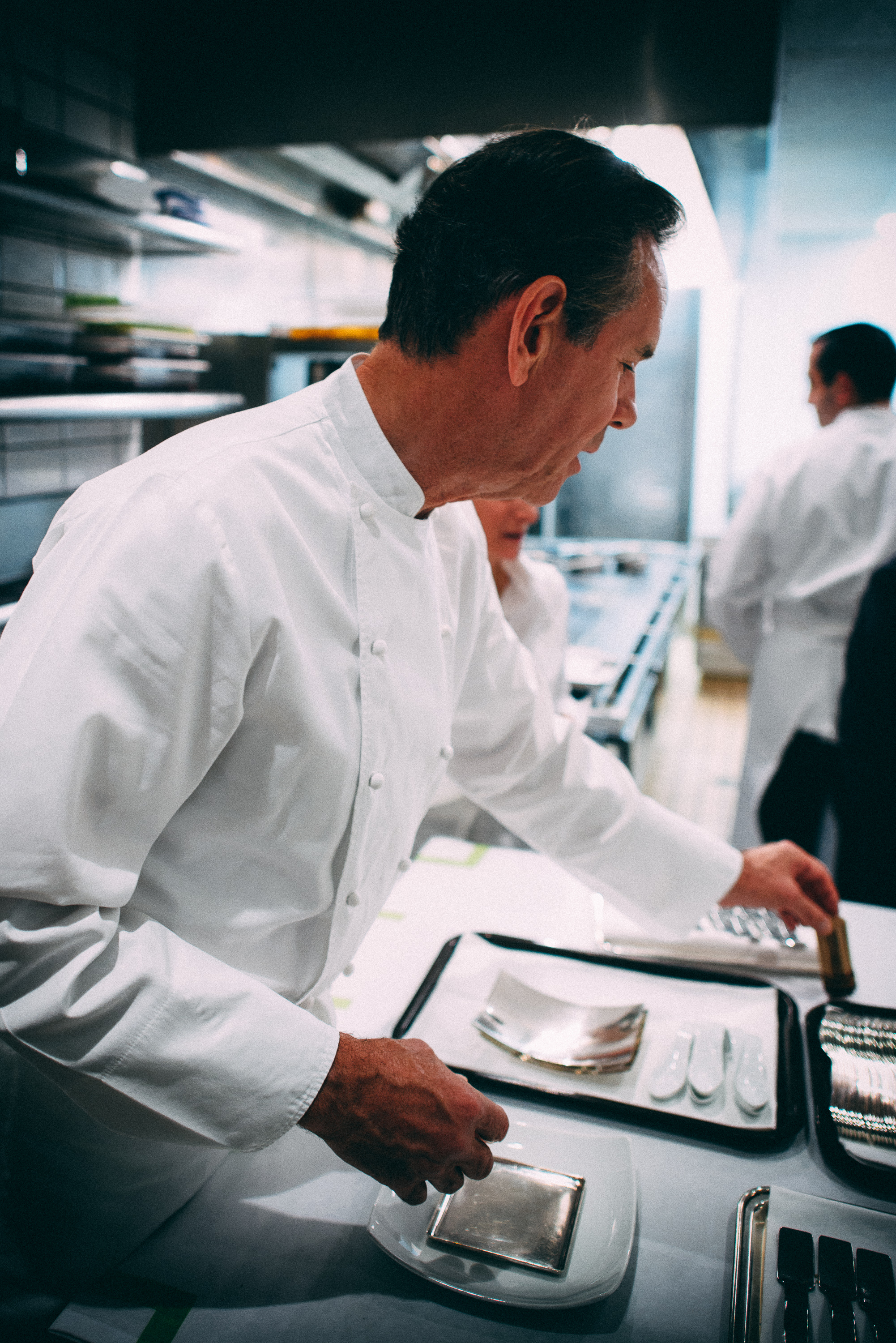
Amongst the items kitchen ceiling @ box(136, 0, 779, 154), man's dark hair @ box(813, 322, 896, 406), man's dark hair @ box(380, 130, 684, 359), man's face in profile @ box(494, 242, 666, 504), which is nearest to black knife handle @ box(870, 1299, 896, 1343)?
man's face in profile @ box(494, 242, 666, 504)

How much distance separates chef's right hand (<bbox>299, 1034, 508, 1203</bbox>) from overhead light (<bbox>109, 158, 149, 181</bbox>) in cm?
227

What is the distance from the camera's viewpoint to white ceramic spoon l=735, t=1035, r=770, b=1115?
35.2 inches

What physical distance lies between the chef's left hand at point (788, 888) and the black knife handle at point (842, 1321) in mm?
531

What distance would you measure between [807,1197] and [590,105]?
6.43ft

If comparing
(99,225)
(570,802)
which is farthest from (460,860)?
(99,225)

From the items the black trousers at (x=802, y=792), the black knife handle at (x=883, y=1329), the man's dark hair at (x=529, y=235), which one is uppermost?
the man's dark hair at (x=529, y=235)

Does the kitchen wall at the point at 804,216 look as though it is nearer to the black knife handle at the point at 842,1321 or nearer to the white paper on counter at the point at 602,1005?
the white paper on counter at the point at 602,1005

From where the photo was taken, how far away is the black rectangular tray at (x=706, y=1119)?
0.87m

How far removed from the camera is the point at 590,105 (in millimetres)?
1864

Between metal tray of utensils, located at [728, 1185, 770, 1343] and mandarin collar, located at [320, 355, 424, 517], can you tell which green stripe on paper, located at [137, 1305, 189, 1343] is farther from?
mandarin collar, located at [320, 355, 424, 517]

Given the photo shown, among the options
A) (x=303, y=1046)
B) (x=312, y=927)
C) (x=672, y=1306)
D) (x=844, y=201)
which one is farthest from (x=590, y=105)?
(x=844, y=201)

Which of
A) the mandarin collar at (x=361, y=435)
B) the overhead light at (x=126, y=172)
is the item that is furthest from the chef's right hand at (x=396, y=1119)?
the overhead light at (x=126, y=172)

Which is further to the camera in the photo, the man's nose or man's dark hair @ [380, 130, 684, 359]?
the man's nose

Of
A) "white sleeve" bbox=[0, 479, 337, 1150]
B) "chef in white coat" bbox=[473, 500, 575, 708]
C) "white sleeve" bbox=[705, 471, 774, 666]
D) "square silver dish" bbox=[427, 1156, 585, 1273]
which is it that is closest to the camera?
"white sleeve" bbox=[0, 479, 337, 1150]
